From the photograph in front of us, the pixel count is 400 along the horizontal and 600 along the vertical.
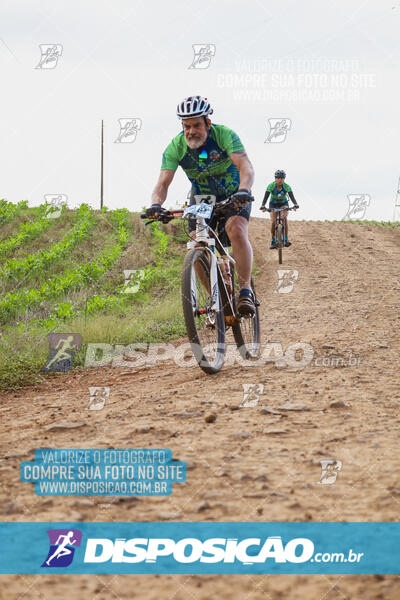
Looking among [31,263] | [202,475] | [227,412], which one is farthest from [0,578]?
[31,263]

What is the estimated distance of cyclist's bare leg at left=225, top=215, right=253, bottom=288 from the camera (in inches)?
213

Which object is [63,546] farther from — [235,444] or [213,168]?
[213,168]

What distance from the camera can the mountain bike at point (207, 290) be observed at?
4.86 m

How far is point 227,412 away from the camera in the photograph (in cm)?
376

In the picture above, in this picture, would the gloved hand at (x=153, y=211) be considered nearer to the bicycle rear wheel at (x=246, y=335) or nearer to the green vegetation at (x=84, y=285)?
the bicycle rear wheel at (x=246, y=335)

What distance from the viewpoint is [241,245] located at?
5516 millimetres

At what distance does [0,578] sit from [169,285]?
12227mm

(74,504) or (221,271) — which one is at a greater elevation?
(221,271)

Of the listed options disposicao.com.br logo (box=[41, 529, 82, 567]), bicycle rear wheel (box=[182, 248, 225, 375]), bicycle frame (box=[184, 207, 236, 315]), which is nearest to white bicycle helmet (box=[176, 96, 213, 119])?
bicycle frame (box=[184, 207, 236, 315])

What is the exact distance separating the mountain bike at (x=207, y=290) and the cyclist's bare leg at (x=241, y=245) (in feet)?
0.30

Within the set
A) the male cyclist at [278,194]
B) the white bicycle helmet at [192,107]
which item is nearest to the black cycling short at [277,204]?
the male cyclist at [278,194]

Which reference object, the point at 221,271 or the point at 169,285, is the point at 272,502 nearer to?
the point at 221,271

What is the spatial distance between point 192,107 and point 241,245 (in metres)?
1.35

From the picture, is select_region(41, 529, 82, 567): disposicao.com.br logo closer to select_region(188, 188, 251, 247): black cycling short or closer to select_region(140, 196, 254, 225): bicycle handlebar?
select_region(140, 196, 254, 225): bicycle handlebar
